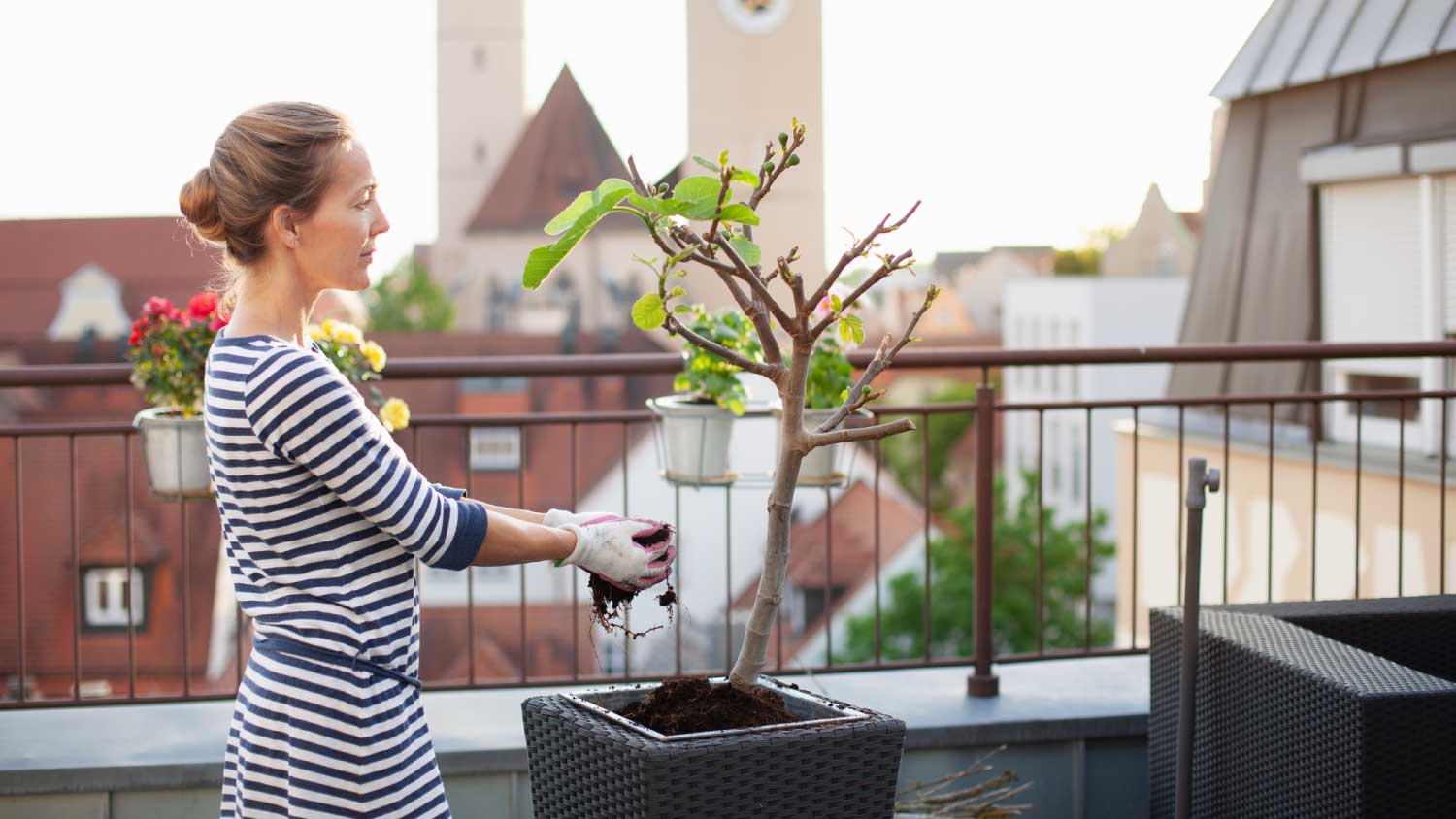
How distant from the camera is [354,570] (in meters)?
1.54

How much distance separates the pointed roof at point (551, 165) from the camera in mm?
54656

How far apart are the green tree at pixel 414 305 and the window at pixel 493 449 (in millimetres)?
20403

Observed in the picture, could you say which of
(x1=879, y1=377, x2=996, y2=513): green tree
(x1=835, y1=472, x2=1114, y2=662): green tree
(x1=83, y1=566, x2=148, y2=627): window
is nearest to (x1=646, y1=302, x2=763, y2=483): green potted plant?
(x1=83, y1=566, x2=148, y2=627): window

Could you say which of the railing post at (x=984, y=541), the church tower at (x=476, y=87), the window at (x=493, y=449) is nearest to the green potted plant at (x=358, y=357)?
the railing post at (x=984, y=541)

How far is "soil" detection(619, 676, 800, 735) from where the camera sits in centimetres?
175

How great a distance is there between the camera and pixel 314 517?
1.52m

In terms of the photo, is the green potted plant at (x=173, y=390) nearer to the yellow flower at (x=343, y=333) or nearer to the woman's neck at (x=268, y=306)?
the yellow flower at (x=343, y=333)

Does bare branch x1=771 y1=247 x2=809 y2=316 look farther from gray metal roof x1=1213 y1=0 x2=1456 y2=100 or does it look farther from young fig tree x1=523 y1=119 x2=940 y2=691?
gray metal roof x1=1213 y1=0 x2=1456 y2=100

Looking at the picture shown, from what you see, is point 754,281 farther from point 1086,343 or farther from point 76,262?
point 76,262

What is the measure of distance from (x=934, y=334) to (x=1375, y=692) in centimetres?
5279

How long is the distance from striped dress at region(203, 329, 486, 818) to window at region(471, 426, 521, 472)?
32223mm

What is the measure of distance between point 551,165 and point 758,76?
9548 millimetres

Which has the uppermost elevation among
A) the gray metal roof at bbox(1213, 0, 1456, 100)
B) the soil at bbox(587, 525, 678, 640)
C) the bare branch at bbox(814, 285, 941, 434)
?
the gray metal roof at bbox(1213, 0, 1456, 100)

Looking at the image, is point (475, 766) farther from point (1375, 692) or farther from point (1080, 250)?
point (1080, 250)
